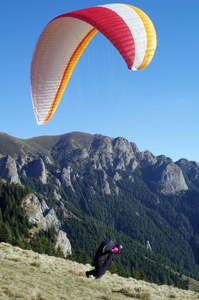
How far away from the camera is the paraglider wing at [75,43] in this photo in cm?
1354

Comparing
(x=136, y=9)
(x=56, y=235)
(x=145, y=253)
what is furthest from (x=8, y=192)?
(x=145, y=253)

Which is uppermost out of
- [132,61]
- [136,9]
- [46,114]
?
[136,9]

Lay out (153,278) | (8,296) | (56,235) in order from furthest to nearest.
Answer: (153,278) < (56,235) < (8,296)

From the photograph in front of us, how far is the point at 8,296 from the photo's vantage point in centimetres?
913

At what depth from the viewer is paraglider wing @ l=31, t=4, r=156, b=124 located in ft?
44.4

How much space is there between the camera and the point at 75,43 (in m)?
18.0

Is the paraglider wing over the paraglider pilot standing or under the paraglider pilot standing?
over

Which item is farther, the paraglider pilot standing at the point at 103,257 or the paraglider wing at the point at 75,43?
the paraglider pilot standing at the point at 103,257

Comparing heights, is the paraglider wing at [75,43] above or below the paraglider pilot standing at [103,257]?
above

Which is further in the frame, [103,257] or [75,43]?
[75,43]

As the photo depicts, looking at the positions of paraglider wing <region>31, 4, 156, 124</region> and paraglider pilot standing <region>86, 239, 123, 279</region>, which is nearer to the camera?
paraglider wing <region>31, 4, 156, 124</region>

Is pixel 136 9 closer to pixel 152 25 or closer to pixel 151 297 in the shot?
pixel 152 25

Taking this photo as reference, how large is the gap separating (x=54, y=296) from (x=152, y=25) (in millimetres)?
14045

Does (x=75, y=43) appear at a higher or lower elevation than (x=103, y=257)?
higher
